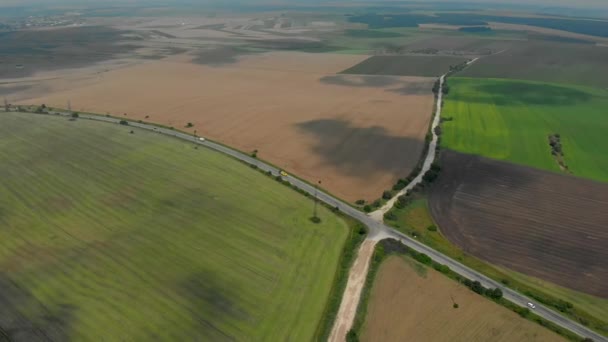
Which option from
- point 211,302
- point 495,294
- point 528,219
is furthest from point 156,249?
point 528,219

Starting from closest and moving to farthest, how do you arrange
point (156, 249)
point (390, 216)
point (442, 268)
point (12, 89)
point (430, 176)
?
point (442, 268) < point (156, 249) < point (390, 216) < point (430, 176) < point (12, 89)

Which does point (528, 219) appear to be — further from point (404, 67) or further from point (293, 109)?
point (404, 67)

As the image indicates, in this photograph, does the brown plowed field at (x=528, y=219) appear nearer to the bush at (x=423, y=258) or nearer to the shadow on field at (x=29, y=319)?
the bush at (x=423, y=258)

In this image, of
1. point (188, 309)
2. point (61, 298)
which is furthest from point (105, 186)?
point (188, 309)

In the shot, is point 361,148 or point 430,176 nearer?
point 430,176

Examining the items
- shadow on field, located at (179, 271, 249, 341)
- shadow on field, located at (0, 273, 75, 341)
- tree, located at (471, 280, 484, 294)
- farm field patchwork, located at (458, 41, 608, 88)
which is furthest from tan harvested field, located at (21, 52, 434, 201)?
shadow on field, located at (0, 273, 75, 341)

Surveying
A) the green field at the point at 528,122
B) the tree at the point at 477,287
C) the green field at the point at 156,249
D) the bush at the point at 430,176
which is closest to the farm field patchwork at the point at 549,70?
the green field at the point at 528,122
